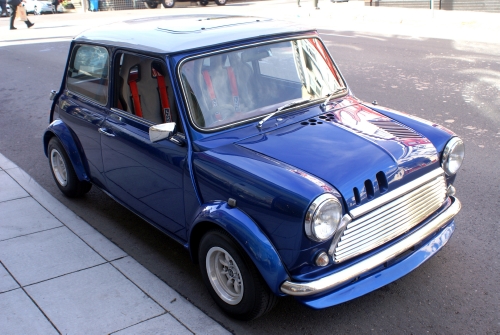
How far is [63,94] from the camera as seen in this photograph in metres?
5.31

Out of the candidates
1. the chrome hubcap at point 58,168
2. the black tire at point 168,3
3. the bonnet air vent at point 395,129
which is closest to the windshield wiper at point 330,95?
the bonnet air vent at point 395,129

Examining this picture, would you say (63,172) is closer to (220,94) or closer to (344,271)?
(220,94)

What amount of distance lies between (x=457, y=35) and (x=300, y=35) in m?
12.3

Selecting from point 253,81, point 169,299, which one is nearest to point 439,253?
point 253,81

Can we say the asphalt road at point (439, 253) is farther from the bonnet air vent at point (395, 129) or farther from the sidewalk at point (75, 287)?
the bonnet air vent at point (395, 129)

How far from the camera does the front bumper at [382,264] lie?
2.98m

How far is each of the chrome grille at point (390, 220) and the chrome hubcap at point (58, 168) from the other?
3.51m

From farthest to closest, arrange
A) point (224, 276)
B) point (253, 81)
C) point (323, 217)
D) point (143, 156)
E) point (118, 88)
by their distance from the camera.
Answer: point (118, 88) < point (143, 156) < point (253, 81) < point (224, 276) < point (323, 217)

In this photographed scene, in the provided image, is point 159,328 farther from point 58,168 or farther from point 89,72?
point 58,168

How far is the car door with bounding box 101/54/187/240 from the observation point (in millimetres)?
3775

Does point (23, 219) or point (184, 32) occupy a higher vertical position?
point (184, 32)

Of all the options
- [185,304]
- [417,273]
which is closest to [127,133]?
[185,304]

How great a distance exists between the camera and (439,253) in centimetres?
411

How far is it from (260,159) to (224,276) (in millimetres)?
849
